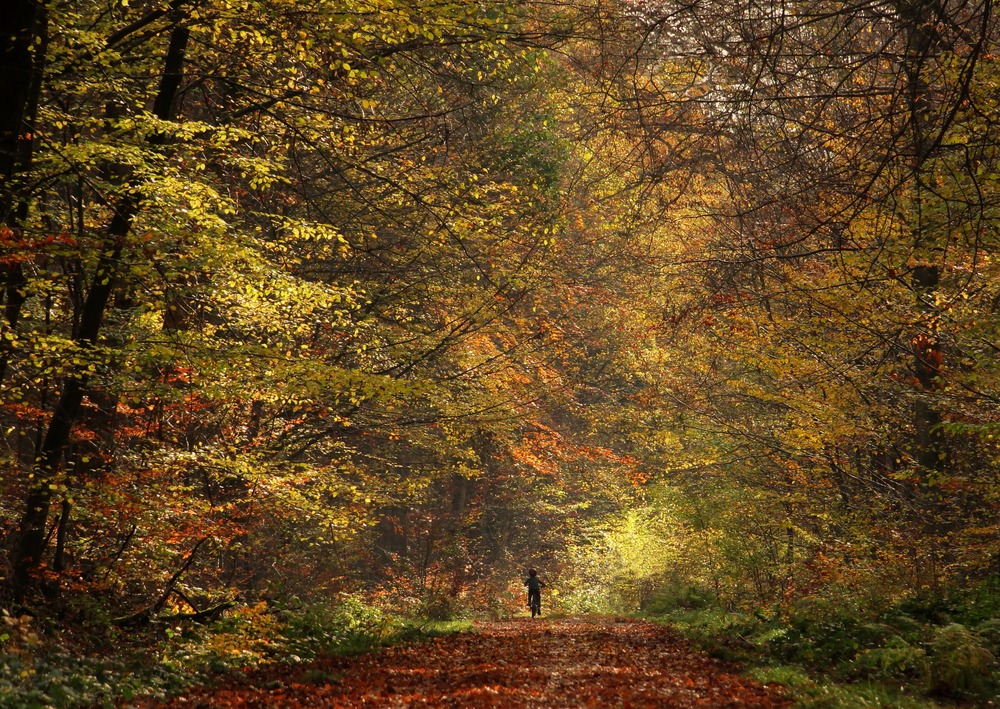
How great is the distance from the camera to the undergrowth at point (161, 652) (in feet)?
22.9

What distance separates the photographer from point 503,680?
9930mm

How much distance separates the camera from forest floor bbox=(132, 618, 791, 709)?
27.3 feet

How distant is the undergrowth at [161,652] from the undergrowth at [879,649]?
19.6ft

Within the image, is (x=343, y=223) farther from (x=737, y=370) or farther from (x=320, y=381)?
(x=737, y=370)

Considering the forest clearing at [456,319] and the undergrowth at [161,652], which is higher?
the forest clearing at [456,319]

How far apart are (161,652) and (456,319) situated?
9120 mm

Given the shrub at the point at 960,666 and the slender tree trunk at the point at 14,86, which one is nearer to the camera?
the slender tree trunk at the point at 14,86

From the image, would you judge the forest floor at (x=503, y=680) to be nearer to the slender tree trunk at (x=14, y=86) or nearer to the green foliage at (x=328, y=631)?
the green foliage at (x=328, y=631)

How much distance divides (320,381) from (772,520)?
10621 millimetres

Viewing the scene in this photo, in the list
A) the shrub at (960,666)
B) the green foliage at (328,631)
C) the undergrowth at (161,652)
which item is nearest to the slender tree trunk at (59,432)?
the undergrowth at (161,652)

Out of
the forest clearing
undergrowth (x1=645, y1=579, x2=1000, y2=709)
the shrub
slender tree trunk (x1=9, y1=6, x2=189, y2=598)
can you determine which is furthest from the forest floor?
slender tree trunk (x1=9, y1=6, x2=189, y2=598)

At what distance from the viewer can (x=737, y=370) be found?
67.1ft

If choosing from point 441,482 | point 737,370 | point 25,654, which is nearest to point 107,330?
point 25,654

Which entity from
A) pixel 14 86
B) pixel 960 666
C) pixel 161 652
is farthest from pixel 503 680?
pixel 14 86
